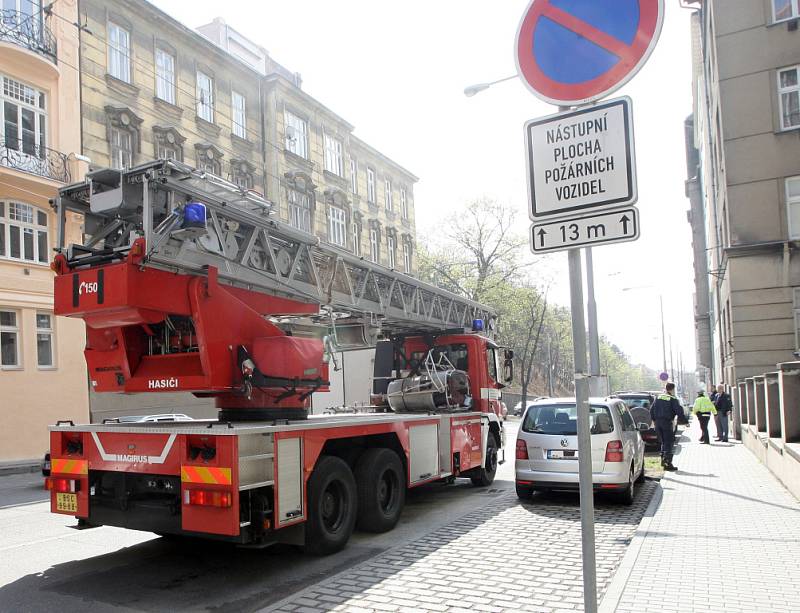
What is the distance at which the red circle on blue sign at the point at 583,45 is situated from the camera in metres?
3.02

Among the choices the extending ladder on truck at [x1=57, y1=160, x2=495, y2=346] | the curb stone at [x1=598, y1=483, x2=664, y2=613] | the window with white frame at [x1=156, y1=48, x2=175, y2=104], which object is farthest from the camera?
the window with white frame at [x1=156, y1=48, x2=175, y2=104]

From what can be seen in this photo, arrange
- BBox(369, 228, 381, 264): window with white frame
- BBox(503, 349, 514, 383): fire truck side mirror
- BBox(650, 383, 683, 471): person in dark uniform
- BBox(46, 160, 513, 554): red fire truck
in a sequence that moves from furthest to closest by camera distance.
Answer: BBox(369, 228, 381, 264): window with white frame < BBox(650, 383, 683, 471): person in dark uniform < BBox(503, 349, 514, 383): fire truck side mirror < BBox(46, 160, 513, 554): red fire truck

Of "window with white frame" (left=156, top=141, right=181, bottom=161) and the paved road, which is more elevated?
"window with white frame" (left=156, top=141, right=181, bottom=161)

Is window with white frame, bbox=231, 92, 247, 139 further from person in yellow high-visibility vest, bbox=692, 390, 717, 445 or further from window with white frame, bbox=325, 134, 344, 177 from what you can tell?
person in yellow high-visibility vest, bbox=692, 390, 717, 445

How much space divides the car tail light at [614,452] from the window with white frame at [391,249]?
97.8 ft

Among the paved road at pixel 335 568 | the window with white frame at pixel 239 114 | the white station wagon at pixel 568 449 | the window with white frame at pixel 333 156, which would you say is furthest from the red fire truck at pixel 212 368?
the window with white frame at pixel 333 156

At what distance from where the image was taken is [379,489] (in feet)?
26.1

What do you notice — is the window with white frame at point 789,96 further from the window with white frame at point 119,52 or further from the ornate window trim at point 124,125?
the window with white frame at point 119,52

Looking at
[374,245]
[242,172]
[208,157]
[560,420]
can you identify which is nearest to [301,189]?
[242,172]

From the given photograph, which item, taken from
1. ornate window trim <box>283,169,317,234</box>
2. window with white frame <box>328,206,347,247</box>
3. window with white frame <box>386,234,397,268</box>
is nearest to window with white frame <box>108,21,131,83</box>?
ornate window trim <box>283,169,317,234</box>

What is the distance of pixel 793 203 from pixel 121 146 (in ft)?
68.8

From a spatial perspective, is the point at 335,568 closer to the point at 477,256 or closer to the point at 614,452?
the point at 614,452

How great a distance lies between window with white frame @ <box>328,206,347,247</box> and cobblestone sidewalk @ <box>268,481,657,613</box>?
2516 centimetres

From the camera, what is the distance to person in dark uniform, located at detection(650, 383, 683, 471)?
13.3 meters
